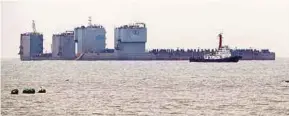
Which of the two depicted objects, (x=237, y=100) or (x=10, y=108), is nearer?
(x=10, y=108)

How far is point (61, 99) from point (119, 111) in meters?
13.6

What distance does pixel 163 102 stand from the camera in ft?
224

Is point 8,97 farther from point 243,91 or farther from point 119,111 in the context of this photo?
point 243,91

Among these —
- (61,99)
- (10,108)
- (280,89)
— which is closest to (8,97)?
(61,99)

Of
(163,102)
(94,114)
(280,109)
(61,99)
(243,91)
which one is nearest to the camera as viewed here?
(94,114)

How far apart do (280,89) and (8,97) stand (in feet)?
95.2

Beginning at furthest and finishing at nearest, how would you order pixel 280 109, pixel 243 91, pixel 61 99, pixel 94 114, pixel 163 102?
pixel 243 91 → pixel 61 99 → pixel 163 102 → pixel 280 109 → pixel 94 114

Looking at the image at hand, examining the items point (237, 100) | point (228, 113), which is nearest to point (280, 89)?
point (237, 100)

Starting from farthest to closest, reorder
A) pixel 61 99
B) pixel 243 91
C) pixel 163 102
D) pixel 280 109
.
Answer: pixel 243 91
pixel 61 99
pixel 163 102
pixel 280 109

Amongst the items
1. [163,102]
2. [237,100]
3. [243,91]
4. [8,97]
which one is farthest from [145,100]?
[243,91]

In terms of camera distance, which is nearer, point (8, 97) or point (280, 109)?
point (280, 109)

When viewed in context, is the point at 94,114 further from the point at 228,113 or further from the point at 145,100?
the point at 145,100

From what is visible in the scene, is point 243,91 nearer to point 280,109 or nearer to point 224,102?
point 224,102

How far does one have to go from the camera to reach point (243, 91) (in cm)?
8550
